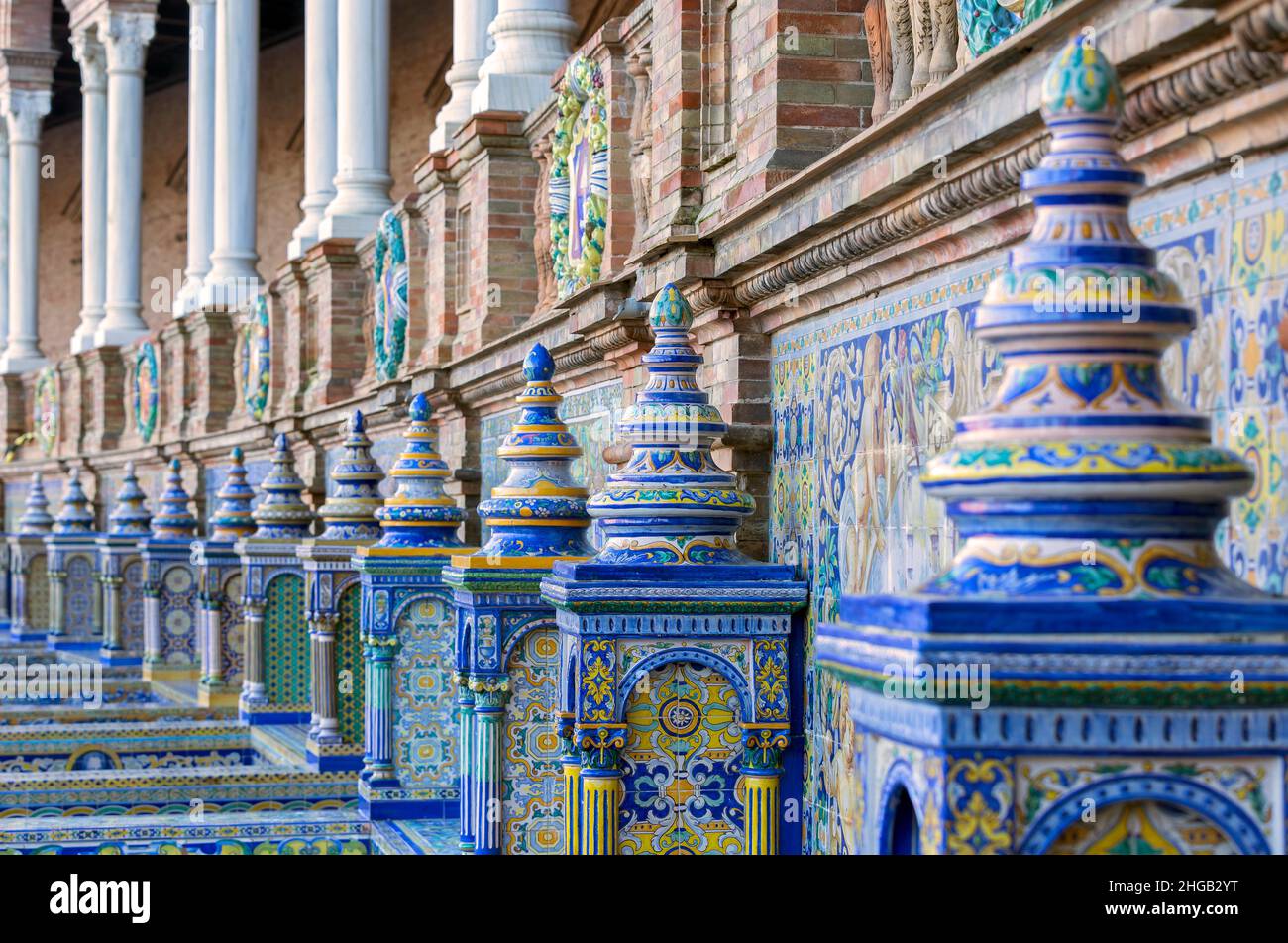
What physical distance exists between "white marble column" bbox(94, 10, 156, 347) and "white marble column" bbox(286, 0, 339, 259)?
7.92 m

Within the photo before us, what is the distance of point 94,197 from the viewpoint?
26.5 meters

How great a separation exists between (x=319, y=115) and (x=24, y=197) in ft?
42.9

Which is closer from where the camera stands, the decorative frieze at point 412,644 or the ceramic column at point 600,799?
the ceramic column at point 600,799

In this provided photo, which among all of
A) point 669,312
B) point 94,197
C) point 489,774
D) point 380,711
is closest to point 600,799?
point 669,312

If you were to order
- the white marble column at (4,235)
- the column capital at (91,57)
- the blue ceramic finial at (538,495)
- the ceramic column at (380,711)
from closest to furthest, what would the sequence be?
the blue ceramic finial at (538,495), the ceramic column at (380,711), the column capital at (91,57), the white marble column at (4,235)

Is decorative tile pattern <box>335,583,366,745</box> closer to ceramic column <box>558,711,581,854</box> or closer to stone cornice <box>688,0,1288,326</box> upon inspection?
stone cornice <box>688,0,1288,326</box>

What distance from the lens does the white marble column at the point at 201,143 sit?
21.3 meters

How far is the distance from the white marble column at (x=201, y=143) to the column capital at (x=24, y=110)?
7.72m

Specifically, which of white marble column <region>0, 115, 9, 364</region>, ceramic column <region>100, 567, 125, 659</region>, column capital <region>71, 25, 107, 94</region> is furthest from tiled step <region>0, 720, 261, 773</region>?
white marble column <region>0, 115, 9, 364</region>

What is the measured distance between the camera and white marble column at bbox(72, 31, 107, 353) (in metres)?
26.1

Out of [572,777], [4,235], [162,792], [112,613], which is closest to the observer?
[572,777]

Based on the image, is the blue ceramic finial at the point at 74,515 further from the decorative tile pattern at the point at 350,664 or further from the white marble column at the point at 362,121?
the decorative tile pattern at the point at 350,664

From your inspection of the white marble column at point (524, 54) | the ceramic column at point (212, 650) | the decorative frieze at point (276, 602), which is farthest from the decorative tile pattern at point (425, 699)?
the ceramic column at point (212, 650)

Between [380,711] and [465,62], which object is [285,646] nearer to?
[465,62]
